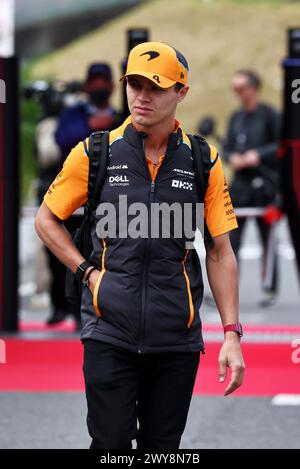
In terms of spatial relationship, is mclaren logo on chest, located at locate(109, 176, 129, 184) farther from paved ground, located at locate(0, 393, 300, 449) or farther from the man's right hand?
paved ground, located at locate(0, 393, 300, 449)

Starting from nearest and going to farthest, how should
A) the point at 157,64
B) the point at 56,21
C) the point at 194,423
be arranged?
the point at 157,64, the point at 194,423, the point at 56,21

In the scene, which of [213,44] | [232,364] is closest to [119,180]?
[232,364]

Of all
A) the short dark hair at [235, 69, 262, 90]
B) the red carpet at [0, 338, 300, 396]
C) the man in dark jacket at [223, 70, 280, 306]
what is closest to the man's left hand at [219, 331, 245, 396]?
the red carpet at [0, 338, 300, 396]

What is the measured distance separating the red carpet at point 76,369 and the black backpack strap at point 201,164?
3.59 metres

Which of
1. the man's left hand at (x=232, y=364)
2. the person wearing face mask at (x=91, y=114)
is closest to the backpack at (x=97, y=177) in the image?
the man's left hand at (x=232, y=364)

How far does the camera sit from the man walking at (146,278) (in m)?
4.23

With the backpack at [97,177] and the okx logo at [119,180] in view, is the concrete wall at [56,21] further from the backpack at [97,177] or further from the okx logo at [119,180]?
the okx logo at [119,180]

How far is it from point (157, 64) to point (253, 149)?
7232 mm

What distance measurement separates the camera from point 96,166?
4.31 meters

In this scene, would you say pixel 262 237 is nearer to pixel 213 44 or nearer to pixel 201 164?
pixel 201 164

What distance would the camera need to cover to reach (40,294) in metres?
12.4

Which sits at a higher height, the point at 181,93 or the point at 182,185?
the point at 181,93

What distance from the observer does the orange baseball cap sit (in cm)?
419
